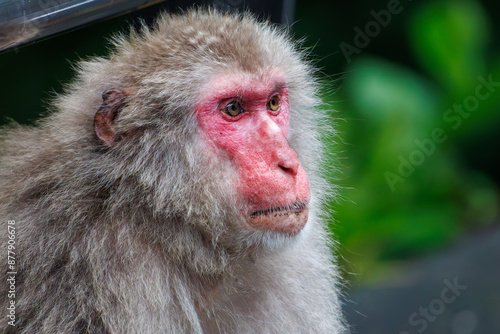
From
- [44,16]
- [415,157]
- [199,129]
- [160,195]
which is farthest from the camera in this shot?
[415,157]

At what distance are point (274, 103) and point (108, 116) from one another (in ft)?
2.54

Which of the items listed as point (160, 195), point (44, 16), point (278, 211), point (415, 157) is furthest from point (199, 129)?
point (415, 157)

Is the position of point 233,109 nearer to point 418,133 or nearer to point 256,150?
point 256,150

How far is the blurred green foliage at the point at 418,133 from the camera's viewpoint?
6535mm

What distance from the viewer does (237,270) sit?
3.00 metres

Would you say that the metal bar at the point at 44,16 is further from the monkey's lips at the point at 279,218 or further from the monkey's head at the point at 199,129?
the monkey's lips at the point at 279,218

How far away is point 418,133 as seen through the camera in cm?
670

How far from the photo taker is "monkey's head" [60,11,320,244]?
281cm

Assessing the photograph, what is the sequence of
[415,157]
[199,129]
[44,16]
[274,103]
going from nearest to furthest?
[44,16] < [199,129] < [274,103] < [415,157]

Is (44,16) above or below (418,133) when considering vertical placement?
above

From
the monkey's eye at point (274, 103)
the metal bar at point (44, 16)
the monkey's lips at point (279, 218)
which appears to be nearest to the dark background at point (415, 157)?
the monkey's eye at point (274, 103)

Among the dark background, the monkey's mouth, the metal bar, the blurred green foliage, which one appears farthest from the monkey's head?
the blurred green foliage

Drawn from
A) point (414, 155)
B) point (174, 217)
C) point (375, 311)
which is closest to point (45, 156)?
point (174, 217)

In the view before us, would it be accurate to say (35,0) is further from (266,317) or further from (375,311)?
(375,311)
